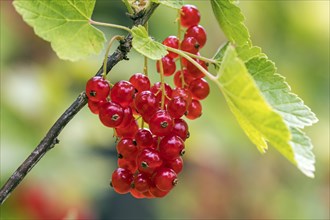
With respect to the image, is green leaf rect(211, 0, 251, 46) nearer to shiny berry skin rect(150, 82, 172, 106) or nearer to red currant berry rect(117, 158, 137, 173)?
shiny berry skin rect(150, 82, 172, 106)

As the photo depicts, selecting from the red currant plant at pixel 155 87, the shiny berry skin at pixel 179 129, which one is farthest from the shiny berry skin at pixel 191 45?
the shiny berry skin at pixel 179 129

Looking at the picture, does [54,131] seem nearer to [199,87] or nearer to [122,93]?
[122,93]

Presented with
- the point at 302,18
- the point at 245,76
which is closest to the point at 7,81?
the point at 302,18

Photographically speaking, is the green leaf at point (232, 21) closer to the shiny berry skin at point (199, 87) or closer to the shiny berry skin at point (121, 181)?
the shiny berry skin at point (199, 87)

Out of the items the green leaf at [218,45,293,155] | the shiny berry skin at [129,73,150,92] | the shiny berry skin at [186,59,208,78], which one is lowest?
the shiny berry skin at [129,73,150,92]

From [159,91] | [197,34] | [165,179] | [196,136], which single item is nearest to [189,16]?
[197,34]

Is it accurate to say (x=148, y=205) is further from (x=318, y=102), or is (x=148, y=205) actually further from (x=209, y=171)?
(x=318, y=102)

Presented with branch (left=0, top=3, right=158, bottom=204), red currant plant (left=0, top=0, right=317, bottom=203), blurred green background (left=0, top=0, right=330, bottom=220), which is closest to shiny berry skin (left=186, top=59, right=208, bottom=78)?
red currant plant (left=0, top=0, right=317, bottom=203)

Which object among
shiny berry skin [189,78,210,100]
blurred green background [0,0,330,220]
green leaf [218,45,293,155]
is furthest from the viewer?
blurred green background [0,0,330,220]
